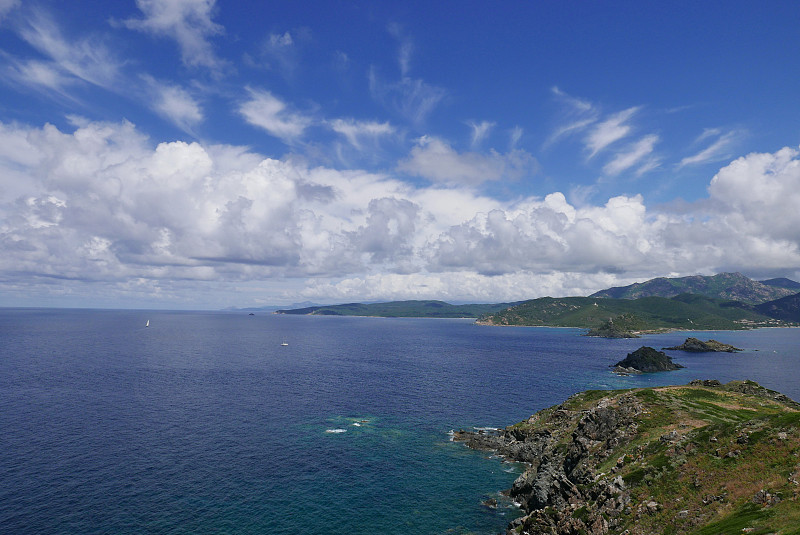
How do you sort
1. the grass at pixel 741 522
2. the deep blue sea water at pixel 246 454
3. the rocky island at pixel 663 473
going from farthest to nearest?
the deep blue sea water at pixel 246 454 < the rocky island at pixel 663 473 < the grass at pixel 741 522

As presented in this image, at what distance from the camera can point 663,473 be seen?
186 ft

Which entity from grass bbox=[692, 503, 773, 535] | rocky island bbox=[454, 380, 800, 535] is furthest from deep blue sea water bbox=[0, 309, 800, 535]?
grass bbox=[692, 503, 773, 535]

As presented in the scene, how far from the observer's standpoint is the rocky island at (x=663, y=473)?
147 feet

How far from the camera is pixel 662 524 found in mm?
47625

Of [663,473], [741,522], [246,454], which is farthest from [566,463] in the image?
[246,454]

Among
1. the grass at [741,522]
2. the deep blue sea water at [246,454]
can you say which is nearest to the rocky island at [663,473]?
the grass at [741,522]

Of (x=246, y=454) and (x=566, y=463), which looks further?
(x=246, y=454)

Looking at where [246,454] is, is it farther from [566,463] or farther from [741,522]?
[741,522]

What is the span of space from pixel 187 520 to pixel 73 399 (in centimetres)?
8947

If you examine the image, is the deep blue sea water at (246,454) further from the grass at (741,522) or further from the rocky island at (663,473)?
the grass at (741,522)

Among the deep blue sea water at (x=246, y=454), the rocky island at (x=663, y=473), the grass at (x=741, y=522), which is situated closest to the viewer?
the grass at (x=741, y=522)

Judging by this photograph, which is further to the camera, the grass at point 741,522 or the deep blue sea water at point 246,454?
the deep blue sea water at point 246,454

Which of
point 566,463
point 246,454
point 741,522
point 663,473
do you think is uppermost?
point 741,522

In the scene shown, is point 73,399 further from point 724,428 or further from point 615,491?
point 724,428
